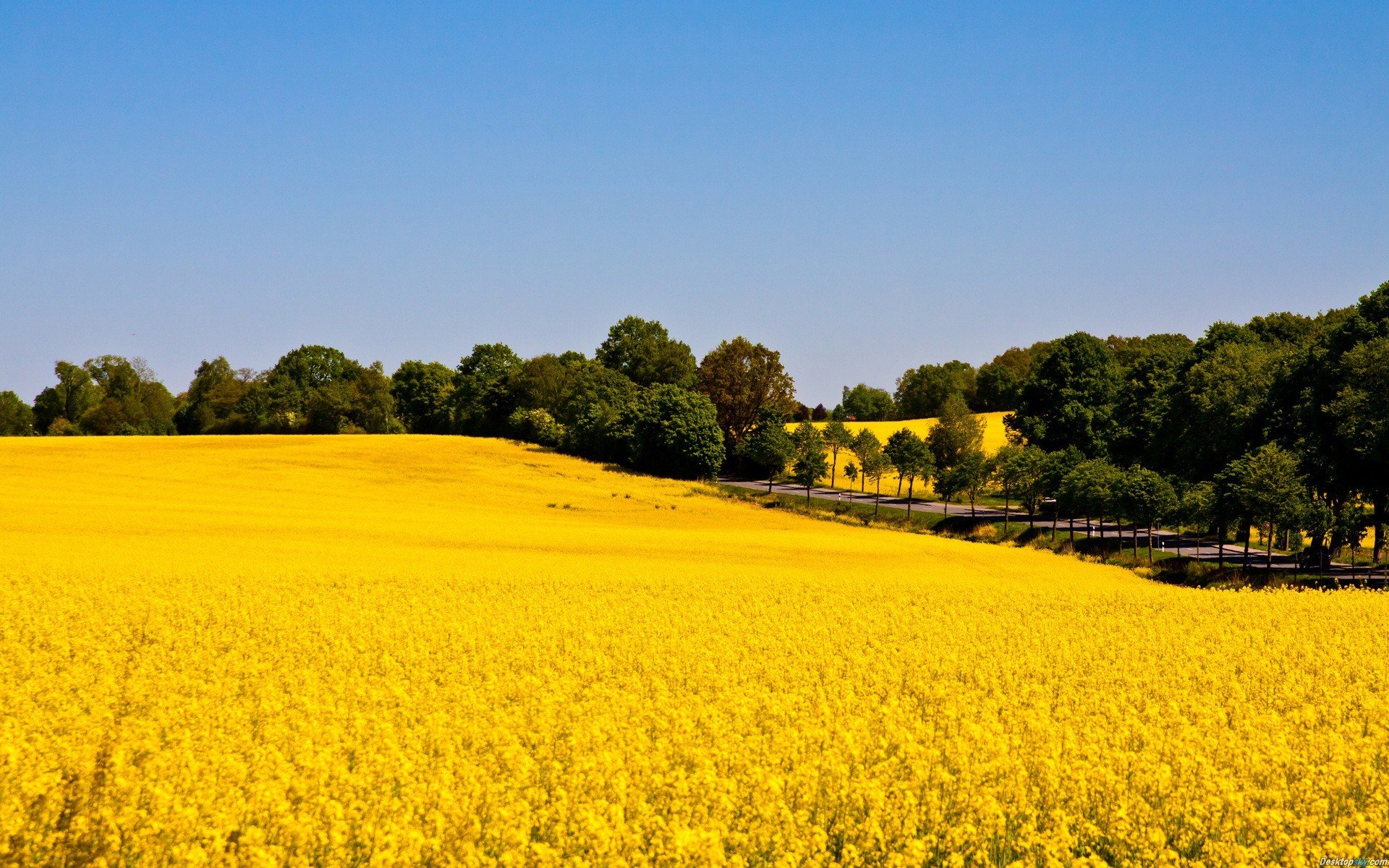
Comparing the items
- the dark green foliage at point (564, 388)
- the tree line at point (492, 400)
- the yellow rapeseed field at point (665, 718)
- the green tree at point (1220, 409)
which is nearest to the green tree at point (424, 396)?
the tree line at point (492, 400)

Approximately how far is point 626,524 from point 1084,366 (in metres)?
46.6

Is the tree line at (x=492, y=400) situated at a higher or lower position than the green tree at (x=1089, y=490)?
higher

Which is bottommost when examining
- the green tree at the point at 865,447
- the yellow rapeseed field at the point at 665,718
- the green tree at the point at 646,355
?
the yellow rapeseed field at the point at 665,718

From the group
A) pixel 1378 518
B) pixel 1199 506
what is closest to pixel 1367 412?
pixel 1378 518

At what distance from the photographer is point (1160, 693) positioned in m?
15.6

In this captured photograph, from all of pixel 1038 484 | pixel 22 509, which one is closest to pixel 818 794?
pixel 22 509

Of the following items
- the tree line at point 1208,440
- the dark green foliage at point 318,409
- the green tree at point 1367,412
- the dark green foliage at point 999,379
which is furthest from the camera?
the dark green foliage at point 999,379

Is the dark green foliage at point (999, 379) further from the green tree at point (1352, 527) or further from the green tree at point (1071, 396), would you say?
the green tree at point (1352, 527)

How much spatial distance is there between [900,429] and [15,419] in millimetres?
109244

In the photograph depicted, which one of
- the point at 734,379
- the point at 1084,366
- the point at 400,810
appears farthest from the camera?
the point at 734,379

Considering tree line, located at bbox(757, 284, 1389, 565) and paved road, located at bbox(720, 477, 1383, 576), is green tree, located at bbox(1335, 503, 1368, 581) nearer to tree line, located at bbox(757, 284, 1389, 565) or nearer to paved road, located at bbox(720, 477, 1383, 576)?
tree line, located at bbox(757, 284, 1389, 565)

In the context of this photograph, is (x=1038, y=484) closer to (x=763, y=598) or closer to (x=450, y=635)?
(x=763, y=598)

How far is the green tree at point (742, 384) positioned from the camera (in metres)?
97.5

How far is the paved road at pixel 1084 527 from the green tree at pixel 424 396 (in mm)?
46339
